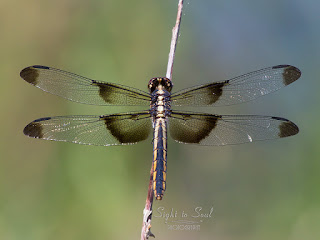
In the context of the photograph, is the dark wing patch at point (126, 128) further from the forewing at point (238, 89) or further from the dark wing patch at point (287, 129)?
the dark wing patch at point (287, 129)

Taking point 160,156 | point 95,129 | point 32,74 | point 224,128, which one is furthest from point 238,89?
point 32,74

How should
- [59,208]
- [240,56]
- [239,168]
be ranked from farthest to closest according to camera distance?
[240,56] < [239,168] < [59,208]

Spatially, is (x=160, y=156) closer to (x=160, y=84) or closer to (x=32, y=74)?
(x=160, y=84)
